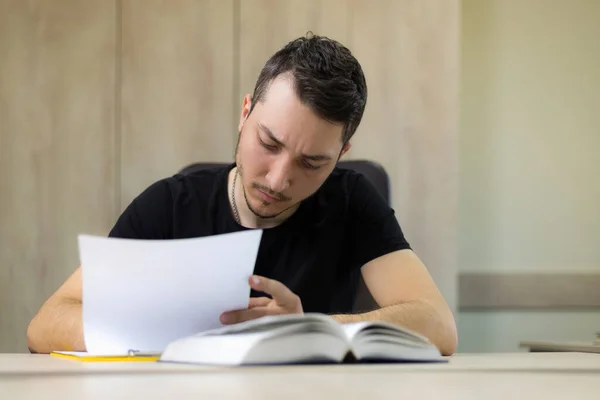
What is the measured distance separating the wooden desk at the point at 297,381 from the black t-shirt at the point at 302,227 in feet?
2.38

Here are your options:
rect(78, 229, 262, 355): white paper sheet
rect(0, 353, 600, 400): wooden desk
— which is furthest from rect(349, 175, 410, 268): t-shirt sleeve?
rect(0, 353, 600, 400): wooden desk

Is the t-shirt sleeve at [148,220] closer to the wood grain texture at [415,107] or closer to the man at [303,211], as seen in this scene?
the man at [303,211]

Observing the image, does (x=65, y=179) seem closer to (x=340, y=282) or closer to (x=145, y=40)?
(x=145, y=40)

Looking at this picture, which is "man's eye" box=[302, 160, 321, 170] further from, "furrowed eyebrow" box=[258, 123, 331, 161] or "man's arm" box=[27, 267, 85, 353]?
"man's arm" box=[27, 267, 85, 353]

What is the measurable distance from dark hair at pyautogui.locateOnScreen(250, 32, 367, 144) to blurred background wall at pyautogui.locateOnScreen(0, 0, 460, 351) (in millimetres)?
736

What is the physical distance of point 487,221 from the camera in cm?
249

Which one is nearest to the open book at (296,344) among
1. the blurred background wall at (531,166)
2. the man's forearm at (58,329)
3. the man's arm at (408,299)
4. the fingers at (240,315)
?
the fingers at (240,315)

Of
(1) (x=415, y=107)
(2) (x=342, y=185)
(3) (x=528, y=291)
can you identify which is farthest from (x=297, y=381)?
(3) (x=528, y=291)

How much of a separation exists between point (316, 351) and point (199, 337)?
0.14m

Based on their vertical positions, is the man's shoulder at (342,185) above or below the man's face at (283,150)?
below

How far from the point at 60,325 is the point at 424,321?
0.66 metres

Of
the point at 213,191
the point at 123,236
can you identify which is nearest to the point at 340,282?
the point at 213,191

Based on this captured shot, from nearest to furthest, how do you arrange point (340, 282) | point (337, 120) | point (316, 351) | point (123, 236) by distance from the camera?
point (316, 351) → point (337, 120) → point (123, 236) → point (340, 282)

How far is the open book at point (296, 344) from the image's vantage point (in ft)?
2.76
